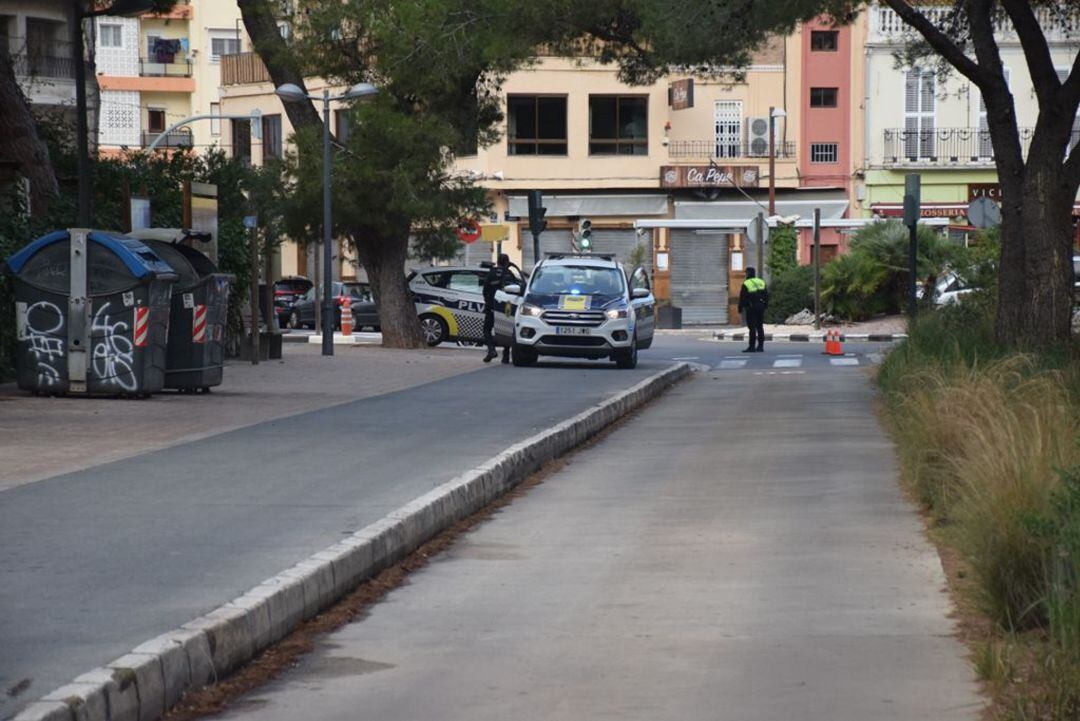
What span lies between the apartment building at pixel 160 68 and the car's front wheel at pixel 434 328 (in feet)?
143

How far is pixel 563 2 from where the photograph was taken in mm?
23516

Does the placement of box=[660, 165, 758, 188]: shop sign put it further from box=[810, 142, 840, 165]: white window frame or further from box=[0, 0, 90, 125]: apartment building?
box=[0, 0, 90, 125]: apartment building

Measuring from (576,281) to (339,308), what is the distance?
20.3 m

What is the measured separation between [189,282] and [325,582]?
1285cm

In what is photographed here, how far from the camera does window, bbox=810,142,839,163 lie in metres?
61.4

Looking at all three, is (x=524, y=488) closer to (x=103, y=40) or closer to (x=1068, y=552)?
(x=1068, y=552)

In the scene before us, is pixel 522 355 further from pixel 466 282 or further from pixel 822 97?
pixel 822 97

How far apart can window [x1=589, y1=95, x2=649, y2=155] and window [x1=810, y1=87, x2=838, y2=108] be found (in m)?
5.16

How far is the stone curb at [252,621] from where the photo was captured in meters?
5.83

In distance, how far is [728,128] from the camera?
61.9 m

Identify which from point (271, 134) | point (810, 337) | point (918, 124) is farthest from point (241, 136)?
point (810, 337)

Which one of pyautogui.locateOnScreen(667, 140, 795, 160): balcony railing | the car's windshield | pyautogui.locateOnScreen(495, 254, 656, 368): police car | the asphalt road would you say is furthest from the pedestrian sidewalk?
pyautogui.locateOnScreen(667, 140, 795, 160): balcony railing

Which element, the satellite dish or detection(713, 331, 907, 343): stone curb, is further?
detection(713, 331, 907, 343): stone curb

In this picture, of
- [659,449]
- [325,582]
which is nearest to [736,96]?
[659,449]
